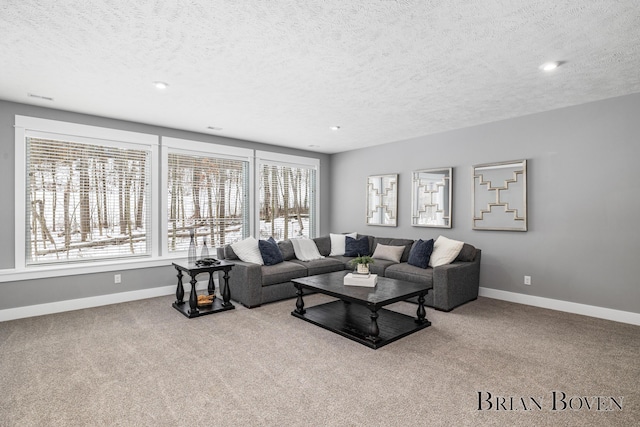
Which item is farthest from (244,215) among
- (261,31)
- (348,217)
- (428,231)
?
(261,31)

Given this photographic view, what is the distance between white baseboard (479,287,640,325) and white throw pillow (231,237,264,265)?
333cm

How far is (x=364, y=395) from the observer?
2258 mm

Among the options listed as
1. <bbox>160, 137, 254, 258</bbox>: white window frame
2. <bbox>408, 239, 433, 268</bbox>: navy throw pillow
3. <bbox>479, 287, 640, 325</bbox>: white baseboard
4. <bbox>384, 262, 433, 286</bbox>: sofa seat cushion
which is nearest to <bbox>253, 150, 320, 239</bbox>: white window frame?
<bbox>160, 137, 254, 258</bbox>: white window frame

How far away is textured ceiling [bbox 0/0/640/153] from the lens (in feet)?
7.03

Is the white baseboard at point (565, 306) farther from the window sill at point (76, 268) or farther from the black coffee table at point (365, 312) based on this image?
the window sill at point (76, 268)

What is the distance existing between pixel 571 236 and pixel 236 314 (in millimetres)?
4239

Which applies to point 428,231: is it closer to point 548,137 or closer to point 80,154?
point 548,137

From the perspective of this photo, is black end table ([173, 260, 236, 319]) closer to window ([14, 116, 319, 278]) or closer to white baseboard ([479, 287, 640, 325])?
window ([14, 116, 319, 278])

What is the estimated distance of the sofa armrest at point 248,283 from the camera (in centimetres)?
427

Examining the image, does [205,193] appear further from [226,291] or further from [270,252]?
[226,291]

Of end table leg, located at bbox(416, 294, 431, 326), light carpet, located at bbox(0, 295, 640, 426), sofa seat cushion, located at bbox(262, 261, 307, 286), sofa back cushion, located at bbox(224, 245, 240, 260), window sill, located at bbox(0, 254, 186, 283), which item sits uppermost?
sofa back cushion, located at bbox(224, 245, 240, 260)

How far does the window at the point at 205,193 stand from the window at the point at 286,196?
1.18ft

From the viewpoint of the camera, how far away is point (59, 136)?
4.14 metres

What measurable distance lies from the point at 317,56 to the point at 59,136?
3.55 m
